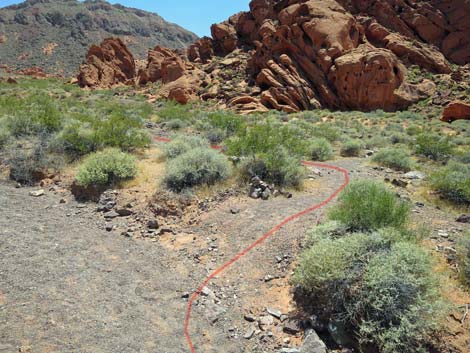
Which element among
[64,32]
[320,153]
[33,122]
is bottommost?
[320,153]

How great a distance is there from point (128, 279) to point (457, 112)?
23349 millimetres

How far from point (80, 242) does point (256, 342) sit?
323cm

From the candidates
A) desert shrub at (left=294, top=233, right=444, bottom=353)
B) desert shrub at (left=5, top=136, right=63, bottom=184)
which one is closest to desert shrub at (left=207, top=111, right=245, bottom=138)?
desert shrub at (left=5, top=136, right=63, bottom=184)

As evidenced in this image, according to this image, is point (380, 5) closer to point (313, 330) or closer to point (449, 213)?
point (449, 213)

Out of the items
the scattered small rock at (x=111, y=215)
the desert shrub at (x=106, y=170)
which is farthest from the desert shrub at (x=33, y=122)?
the scattered small rock at (x=111, y=215)

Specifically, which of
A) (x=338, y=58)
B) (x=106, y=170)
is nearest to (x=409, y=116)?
(x=338, y=58)

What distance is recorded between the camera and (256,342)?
3527 mm

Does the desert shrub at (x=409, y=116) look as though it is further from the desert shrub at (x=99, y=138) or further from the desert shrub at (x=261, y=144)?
the desert shrub at (x=99, y=138)

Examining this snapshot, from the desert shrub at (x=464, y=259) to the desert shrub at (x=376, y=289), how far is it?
57cm

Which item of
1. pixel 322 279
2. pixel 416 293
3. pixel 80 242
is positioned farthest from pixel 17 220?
pixel 416 293

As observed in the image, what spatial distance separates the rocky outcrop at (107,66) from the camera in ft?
105

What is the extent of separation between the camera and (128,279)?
444 cm

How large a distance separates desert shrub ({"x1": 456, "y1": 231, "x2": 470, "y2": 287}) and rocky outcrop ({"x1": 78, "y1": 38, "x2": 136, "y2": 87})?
1301 inches

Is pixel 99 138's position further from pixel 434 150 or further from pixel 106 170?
pixel 434 150
